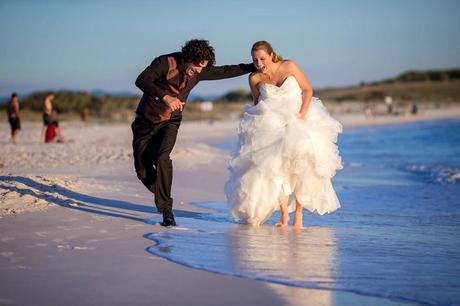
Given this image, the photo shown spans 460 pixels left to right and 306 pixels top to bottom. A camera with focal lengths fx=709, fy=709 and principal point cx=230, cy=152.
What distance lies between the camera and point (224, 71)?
7.60m

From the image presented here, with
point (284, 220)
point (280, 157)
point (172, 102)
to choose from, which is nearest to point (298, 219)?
point (284, 220)

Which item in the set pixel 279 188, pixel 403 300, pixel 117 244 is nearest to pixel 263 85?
pixel 279 188

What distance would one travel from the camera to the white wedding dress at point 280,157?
7211 millimetres

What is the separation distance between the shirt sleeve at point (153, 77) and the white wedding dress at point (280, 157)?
97 centimetres

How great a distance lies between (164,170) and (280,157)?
120 centimetres

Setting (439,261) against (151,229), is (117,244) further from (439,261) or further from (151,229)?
(439,261)

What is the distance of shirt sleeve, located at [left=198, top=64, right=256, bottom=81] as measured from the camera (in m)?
7.52

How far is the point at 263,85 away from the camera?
733 centimetres

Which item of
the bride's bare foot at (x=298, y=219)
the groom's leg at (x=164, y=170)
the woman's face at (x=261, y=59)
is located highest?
the woman's face at (x=261, y=59)

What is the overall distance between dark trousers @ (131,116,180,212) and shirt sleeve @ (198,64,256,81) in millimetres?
595

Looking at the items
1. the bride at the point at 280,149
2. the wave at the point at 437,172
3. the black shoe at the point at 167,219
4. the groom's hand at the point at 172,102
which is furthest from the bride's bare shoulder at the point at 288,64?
the wave at the point at 437,172

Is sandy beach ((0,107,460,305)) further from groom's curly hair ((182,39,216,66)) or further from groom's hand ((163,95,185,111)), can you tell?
groom's curly hair ((182,39,216,66))

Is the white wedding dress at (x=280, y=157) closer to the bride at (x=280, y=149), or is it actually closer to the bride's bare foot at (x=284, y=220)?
the bride at (x=280, y=149)

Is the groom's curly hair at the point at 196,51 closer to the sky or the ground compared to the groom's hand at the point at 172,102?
closer to the sky
